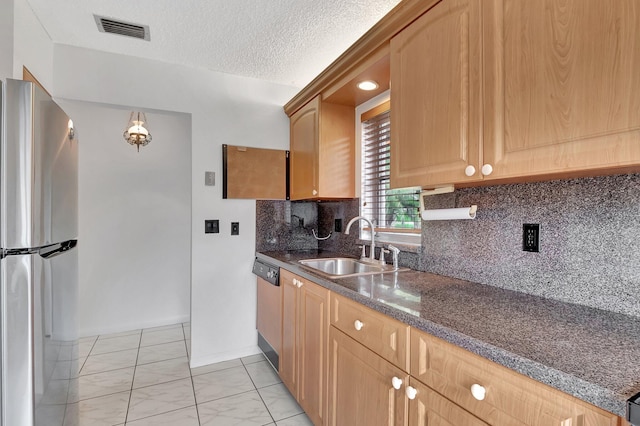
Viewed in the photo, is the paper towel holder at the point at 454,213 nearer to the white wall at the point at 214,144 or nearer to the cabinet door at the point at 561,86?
the cabinet door at the point at 561,86

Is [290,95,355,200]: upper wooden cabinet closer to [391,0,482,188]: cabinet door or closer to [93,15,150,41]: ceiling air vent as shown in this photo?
[391,0,482,188]: cabinet door

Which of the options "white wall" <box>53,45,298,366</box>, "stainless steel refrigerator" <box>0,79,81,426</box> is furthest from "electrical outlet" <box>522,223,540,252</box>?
"white wall" <box>53,45,298,366</box>

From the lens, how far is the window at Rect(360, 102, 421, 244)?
6.59ft

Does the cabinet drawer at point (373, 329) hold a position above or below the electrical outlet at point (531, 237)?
below

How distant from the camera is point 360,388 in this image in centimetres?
128

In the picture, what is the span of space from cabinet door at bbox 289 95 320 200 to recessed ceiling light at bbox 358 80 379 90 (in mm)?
389

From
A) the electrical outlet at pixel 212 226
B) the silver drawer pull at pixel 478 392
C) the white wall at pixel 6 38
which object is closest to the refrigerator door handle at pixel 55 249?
the white wall at pixel 6 38

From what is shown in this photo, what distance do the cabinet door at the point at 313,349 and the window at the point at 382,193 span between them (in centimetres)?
73

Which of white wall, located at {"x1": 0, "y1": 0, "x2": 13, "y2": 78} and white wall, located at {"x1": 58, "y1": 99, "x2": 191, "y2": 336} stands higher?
white wall, located at {"x1": 0, "y1": 0, "x2": 13, "y2": 78}

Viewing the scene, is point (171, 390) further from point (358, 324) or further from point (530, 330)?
point (530, 330)

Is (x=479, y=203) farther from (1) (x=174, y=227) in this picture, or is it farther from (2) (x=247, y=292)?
(1) (x=174, y=227)

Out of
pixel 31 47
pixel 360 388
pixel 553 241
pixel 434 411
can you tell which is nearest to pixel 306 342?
pixel 360 388

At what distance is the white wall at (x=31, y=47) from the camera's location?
5.25 ft

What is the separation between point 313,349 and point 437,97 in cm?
137
